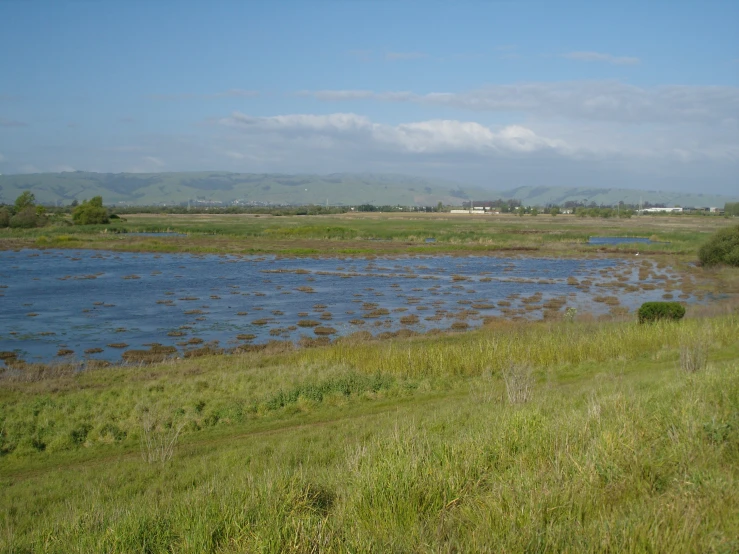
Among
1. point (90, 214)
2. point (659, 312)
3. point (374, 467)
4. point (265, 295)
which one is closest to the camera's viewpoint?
point (374, 467)

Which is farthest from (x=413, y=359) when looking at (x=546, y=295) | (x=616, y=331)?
(x=546, y=295)

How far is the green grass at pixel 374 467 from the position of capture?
583cm

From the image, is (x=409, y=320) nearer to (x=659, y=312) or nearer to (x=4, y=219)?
(x=659, y=312)

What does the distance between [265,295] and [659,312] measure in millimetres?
23117

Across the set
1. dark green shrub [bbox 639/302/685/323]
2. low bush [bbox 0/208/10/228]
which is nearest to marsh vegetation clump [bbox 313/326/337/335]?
dark green shrub [bbox 639/302/685/323]

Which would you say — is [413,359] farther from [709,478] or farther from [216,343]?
[709,478]

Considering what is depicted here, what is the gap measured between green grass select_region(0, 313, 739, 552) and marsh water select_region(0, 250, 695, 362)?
1105 cm

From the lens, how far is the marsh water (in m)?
28.6

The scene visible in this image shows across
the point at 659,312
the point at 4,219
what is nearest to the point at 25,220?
the point at 4,219

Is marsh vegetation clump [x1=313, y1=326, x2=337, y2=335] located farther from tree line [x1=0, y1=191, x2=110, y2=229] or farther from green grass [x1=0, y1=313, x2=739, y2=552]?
tree line [x1=0, y1=191, x2=110, y2=229]

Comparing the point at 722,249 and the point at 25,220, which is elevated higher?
the point at 25,220

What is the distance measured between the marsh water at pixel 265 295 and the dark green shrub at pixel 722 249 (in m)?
3.51

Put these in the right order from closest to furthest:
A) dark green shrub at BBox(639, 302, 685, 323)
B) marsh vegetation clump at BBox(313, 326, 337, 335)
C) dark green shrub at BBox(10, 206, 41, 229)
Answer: dark green shrub at BBox(639, 302, 685, 323), marsh vegetation clump at BBox(313, 326, 337, 335), dark green shrub at BBox(10, 206, 41, 229)

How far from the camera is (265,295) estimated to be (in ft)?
132
